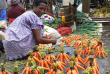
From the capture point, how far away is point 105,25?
740 centimetres

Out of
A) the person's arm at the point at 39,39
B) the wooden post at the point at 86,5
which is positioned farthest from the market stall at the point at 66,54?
the wooden post at the point at 86,5

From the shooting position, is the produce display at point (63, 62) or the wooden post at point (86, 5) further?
the wooden post at point (86, 5)

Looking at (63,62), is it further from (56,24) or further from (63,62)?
(56,24)

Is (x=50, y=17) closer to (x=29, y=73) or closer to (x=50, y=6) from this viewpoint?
(x=50, y=6)

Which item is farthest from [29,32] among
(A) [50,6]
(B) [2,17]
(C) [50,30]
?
(A) [50,6]

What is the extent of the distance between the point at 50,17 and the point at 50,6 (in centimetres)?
100

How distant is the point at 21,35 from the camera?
9.28ft

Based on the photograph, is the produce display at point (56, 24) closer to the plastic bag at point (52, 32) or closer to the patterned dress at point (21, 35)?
the plastic bag at point (52, 32)

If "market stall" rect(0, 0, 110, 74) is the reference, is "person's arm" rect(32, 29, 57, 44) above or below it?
above

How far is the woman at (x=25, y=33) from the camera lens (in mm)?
2762

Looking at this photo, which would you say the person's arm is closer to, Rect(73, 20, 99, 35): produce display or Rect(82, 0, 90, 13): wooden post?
Rect(73, 20, 99, 35): produce display

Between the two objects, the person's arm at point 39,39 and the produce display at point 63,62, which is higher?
the person's arm at point 39,39

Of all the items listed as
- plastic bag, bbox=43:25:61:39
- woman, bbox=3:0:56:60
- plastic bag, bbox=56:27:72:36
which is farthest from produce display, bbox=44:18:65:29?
woman, bbox=3:0:56:60

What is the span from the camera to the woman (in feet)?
9.06
